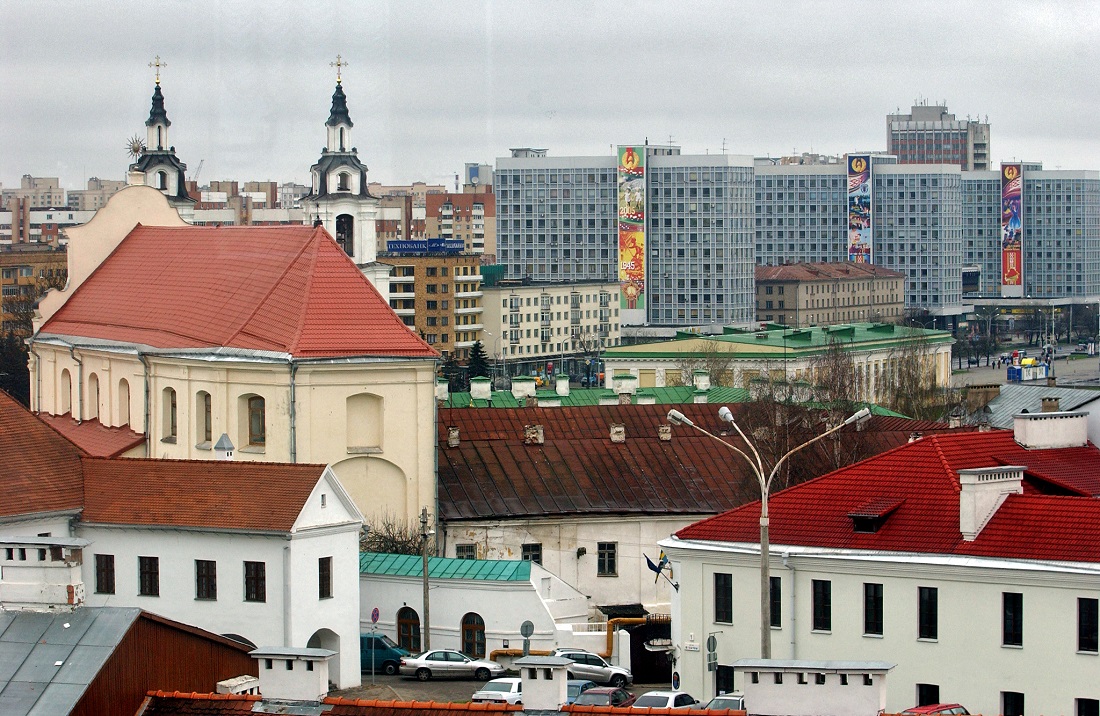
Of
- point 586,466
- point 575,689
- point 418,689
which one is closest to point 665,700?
point 575,689

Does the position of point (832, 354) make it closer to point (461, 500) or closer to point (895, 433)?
point (895, 433)

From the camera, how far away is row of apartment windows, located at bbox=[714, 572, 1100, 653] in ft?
120

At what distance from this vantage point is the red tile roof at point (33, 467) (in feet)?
160

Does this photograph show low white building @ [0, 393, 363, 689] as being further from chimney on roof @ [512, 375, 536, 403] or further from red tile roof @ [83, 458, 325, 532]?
chimney on roof @ [512, 375, 536, 403]

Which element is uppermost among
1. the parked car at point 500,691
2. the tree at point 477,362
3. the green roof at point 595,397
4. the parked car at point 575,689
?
the green roof at point 595,397

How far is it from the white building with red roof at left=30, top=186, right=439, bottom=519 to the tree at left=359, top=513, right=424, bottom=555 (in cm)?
31

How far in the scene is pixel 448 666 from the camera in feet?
154

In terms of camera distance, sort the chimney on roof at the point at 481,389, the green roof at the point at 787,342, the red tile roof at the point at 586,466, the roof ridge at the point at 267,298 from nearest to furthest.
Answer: the roof ridge at the point at 267,298 < the red tile roof at the point at 586,466 < the chimney on roof at the point at 481,389 < the green roof at the point at 787,342

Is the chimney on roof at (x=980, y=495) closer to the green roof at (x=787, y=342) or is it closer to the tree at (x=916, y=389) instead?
the tree at (x=916, y=389)

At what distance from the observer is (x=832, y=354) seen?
11594 centimetres

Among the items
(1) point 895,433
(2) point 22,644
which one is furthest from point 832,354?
(2) point 22,644

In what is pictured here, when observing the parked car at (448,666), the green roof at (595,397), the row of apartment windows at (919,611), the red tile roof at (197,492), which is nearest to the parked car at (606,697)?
the row of apartment windows at (919,611)

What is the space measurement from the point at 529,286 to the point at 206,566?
441ft

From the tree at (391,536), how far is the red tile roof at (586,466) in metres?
1.97
